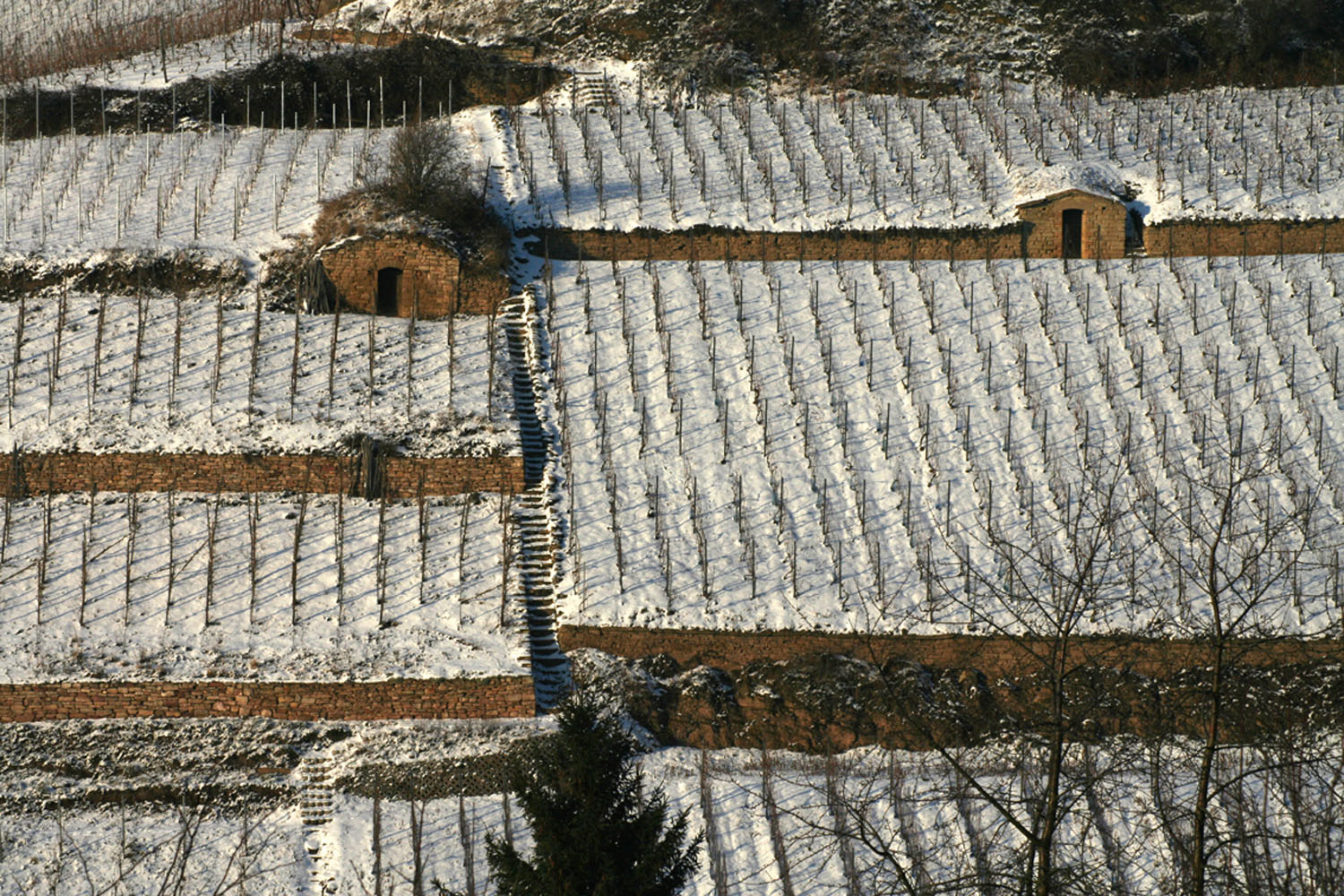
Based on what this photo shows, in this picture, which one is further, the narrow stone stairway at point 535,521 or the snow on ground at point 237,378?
the snow on ground at point 237,378

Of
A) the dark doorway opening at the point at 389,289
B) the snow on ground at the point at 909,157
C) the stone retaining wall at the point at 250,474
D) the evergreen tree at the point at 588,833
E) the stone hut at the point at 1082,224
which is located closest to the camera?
the evergreen tree at the point at 588,833

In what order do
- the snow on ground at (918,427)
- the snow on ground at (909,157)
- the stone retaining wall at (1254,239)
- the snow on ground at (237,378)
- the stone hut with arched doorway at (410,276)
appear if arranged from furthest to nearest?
the snow on ground at (909,157) → the stone retaining wall at (1254,239) → the stone hut with arched doorway at (410,276) → the snow on ground at (237,378) → the snow on ground at (918,427)

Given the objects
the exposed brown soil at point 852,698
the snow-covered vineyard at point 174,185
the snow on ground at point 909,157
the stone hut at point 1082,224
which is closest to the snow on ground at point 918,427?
the exposed brown soil at point 852,698

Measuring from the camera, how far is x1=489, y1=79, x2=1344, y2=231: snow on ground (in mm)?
33875

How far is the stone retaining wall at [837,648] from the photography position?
74.8 ft

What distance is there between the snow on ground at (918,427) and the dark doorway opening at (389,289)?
9.36 ft

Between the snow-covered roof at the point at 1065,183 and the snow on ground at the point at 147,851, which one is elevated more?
the snow-covered roof at the point at 1065,183

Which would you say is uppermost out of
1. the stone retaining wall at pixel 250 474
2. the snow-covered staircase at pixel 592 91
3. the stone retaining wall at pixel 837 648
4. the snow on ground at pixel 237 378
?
the snow-covered staircase at pixel 592 91

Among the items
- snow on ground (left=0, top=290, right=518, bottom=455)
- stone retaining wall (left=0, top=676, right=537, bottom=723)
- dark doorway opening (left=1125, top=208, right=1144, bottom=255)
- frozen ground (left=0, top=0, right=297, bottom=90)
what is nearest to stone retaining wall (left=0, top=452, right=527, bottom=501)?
snow on ground (left=0, top=290, right=518, bottom=455)

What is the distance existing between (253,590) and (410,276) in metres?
9.97

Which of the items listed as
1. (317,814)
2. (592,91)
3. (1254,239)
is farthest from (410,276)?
(1254,239)

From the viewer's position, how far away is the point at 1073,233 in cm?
3366

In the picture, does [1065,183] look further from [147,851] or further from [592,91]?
[147,851]

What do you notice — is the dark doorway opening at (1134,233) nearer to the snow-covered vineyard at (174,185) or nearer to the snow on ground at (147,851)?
the snow-covered vineyard at (174,185)
